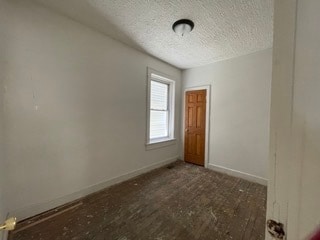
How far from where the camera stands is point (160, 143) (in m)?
3.73

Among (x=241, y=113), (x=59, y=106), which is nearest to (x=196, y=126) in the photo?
(x=241, y=113)

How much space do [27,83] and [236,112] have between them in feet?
11.6

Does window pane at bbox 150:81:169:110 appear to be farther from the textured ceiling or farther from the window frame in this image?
the textured ceiling

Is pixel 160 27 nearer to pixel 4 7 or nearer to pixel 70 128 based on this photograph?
pixel 4 7

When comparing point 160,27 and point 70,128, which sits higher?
point 160,27

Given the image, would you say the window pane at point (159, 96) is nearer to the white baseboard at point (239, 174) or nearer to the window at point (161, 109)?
the window at point (161, 109)

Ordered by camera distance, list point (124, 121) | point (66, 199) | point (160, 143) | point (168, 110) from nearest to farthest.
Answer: point (66, 199) → point (124, 121) → point (160, 143) → point (168, 110)

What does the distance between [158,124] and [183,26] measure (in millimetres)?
2322

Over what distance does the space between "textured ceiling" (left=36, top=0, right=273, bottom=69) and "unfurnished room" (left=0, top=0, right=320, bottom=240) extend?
0.7 inches

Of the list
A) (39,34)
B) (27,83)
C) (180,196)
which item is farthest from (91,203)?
(39,34)

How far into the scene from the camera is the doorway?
3844 millimetres

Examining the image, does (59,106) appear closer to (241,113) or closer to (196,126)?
(196,126)

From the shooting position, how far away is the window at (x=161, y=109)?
3.78 m

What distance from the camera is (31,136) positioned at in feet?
6.23
